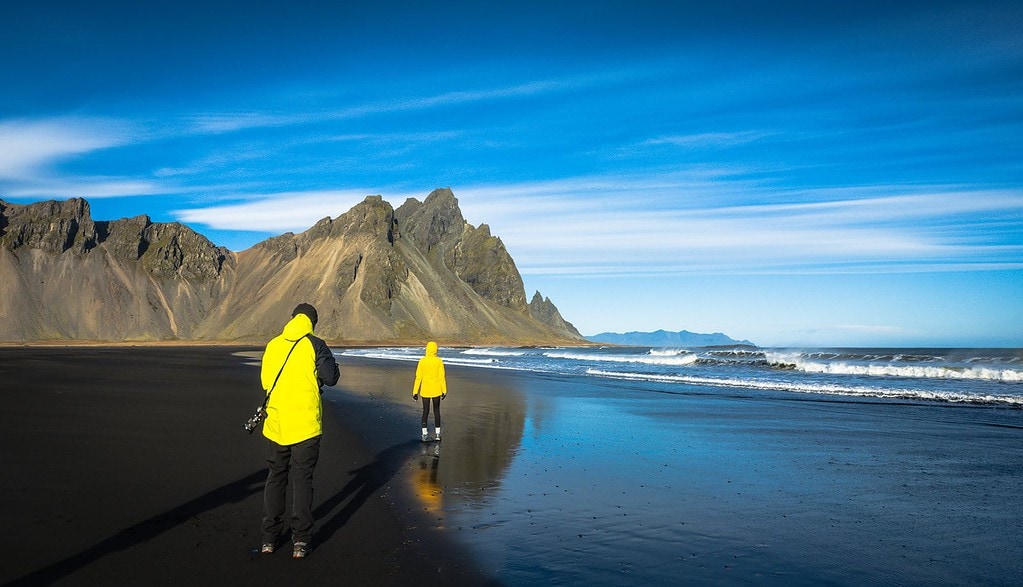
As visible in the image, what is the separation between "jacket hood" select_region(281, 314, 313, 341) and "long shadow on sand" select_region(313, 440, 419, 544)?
1978mm

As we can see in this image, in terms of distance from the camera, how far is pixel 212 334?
472 ft

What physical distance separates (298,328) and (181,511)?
2.58 metres

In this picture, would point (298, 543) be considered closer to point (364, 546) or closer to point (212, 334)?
point (364, 546)

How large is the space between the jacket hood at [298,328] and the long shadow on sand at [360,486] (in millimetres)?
1978

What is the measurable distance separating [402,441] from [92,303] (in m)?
145

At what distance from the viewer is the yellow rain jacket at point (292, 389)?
645cm

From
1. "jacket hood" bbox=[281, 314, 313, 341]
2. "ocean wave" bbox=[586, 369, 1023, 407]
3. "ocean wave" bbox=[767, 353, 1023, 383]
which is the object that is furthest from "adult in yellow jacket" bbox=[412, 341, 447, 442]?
"ocean wave" bbox=[767, 353, 1023, 383]

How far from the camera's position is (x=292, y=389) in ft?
21.2

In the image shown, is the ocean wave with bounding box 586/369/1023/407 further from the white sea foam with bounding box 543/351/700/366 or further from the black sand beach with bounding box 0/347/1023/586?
the white sea foam with bounding box 543/351/700/366

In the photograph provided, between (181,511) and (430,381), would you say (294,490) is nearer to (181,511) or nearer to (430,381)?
(181,511)

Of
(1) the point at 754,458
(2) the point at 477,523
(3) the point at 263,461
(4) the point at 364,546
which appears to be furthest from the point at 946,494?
(3) the point at 263,461

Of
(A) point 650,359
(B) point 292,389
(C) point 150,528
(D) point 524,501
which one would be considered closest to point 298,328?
(B) point 292,389

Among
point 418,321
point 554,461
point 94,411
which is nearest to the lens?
point 554,461

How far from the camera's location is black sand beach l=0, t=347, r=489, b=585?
5609mm
